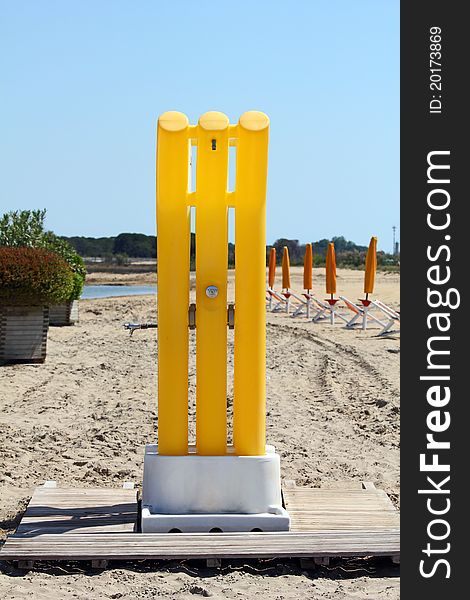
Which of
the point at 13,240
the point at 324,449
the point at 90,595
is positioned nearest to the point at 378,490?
the point at 324,449

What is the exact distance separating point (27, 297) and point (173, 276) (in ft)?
26.3

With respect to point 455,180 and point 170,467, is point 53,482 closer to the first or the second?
point 170,467

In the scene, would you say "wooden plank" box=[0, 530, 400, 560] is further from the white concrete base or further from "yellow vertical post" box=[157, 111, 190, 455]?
"yellow vertical post" box=[157, 111, 190, 455]

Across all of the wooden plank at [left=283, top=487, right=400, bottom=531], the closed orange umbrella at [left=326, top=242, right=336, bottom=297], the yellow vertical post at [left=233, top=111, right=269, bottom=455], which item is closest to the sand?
the wooden plank at [left=283, top=487, right=400, bottom=531]

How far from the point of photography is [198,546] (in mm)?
5258

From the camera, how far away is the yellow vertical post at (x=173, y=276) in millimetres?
5809

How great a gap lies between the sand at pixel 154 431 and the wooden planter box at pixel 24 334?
314 millimetres

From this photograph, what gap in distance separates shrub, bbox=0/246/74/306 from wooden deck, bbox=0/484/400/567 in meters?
7.38

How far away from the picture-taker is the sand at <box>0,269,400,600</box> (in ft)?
16.3

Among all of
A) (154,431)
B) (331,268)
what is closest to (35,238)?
(331,268)

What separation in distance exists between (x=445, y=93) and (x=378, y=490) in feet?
9.12

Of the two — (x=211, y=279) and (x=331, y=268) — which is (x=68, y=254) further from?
(x=211, y=279)

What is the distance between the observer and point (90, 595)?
4820 millimetres

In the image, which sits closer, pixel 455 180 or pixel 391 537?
pixel 455 180
